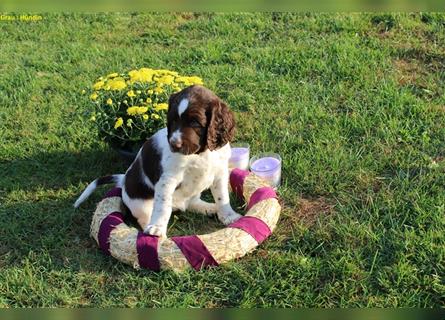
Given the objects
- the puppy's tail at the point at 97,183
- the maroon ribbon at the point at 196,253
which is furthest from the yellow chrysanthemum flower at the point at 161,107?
the maroon ribbon at the point at 196,253

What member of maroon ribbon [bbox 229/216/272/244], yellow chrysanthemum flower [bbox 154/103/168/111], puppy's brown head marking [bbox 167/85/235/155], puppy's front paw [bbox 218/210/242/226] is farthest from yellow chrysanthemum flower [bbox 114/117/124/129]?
maroon ribbon [bbox 229/216/272/244]

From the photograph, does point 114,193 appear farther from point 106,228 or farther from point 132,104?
point 132,104

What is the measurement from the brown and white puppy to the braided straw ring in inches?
6.1

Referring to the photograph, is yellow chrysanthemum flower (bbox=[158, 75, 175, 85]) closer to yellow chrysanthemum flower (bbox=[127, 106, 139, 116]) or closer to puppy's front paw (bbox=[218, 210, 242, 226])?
yellow chrysanthemum flower (bbox=[127, 106, 139, 116])

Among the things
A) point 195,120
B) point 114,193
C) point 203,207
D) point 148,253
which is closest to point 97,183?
point 114,193

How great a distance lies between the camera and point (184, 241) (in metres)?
4.47

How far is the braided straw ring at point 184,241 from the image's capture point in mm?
4438

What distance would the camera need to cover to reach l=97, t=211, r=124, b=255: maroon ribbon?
15.4 feet

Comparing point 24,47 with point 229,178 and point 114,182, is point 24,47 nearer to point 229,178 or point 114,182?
point 114,182

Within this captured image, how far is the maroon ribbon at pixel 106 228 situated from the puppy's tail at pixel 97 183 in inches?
22.3

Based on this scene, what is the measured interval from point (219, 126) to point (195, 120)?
0.20m

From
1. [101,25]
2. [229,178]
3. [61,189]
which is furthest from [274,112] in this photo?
[101,25]

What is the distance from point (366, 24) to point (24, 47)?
5192 mm

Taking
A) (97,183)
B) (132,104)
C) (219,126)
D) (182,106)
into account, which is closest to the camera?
(182,106)
